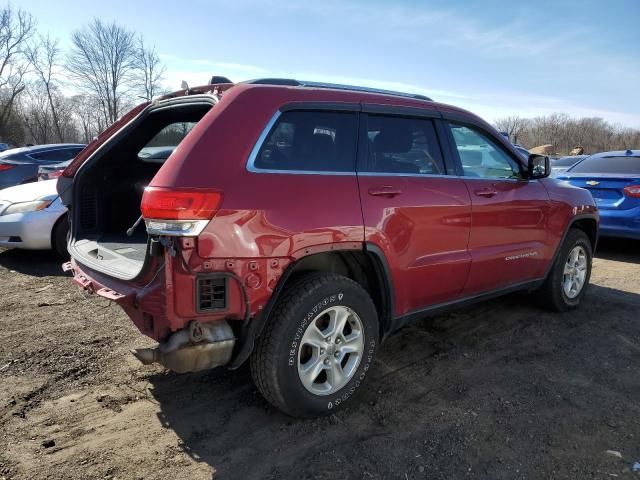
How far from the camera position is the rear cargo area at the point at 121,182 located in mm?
3479

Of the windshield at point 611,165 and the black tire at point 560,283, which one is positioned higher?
the windshield at point 611,165

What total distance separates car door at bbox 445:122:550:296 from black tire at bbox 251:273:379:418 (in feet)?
4.38

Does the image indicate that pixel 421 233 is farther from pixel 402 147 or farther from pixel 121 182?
pixel 121 182

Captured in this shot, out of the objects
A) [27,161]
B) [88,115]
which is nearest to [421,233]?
[27,161]

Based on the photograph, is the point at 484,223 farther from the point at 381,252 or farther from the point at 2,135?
the point at 2,135

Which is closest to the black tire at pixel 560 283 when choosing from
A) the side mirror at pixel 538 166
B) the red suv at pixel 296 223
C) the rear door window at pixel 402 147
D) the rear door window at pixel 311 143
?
the red suv at pixel 296 223

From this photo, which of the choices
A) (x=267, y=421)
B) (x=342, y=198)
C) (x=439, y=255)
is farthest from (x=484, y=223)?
(x=267, y=421)

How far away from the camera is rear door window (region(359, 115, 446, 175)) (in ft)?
10.4

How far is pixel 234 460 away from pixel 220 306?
82 centimetres

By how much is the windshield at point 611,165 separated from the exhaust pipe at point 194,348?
24.4ft

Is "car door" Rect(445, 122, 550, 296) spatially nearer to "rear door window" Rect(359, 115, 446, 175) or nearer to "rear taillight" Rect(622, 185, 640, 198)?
"rear door window" Rect(359, 115, 446, 175)

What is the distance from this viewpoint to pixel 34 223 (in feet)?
20.3

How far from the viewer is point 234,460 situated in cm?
255

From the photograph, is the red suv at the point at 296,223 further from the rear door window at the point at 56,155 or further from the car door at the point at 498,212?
the rear door window at the point at 56,155
